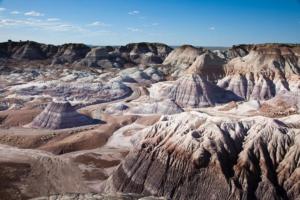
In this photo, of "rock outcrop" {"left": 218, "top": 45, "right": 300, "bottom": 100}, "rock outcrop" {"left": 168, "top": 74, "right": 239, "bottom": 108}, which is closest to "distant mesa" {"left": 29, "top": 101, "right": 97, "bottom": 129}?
"rock outcrop" {"left": 168, "top": 74, "right": 239, "bottom": 108}

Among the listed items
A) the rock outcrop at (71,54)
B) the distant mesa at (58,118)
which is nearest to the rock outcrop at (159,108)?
the distant mesa at (58,118)

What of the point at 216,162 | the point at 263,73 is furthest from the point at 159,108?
the point at 216,162

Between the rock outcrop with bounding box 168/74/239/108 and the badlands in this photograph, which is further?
the rock outcrop with bounding box 168/74/239/108

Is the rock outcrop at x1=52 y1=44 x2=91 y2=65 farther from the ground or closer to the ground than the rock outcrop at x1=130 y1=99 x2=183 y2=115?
farther from the ground

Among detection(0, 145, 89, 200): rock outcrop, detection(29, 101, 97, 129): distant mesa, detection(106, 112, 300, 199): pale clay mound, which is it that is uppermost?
detection(106, 112, 300, 199): pale clay mound

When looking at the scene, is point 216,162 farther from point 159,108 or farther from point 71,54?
point 71,54

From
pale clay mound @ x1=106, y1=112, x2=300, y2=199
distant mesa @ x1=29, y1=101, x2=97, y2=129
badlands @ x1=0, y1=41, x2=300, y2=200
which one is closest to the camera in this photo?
pale clay mound @ x1=106, y1=112, x2=300, y2=199

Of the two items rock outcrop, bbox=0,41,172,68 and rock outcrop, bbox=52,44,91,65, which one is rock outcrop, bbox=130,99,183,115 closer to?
rock outcrop, bbox=0,41,172,68
